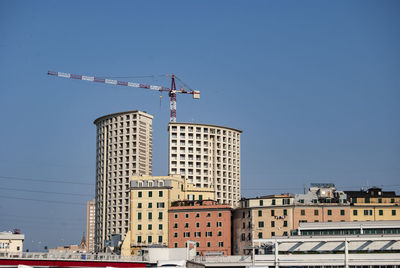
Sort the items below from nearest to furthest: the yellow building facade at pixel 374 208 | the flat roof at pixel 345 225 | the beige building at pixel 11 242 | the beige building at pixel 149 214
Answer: the flat roof at pixel 345 225
the yellow building facade at pixel 374 208
the beige building at pixel 149 214
the beige building at pixel 11 242

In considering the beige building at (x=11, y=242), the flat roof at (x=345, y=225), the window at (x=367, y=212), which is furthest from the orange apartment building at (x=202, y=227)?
the beige building at (x=11, y=242)

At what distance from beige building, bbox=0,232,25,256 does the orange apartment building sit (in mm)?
41907

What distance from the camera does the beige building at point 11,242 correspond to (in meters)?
175

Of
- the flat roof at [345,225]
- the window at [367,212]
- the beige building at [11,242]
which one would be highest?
the window at [367,212]

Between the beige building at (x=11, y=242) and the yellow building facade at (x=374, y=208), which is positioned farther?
the beige building at (x=11, y=242)

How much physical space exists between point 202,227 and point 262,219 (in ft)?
51.7

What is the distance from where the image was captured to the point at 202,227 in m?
167

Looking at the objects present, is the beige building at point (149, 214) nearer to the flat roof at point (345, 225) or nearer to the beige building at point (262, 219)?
the beige building at point (262, 219)

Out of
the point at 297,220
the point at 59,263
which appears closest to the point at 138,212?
the point at 297,220

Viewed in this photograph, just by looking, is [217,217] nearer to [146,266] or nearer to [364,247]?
[146,266]

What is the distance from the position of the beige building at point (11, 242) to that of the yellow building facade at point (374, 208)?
86182mm

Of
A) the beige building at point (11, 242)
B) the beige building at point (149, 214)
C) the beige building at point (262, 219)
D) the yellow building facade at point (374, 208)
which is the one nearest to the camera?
the yellow building facade at point (374, 208)

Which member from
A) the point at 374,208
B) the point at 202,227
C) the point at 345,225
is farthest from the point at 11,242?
the point at 374,208

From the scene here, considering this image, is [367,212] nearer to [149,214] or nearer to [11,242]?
[149,214]
